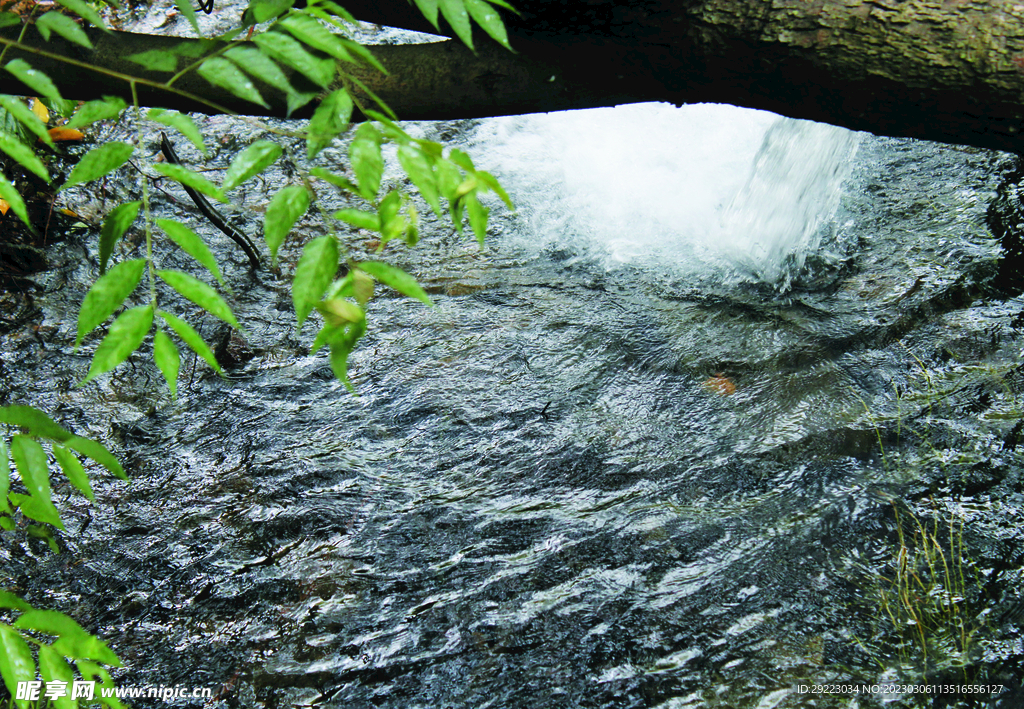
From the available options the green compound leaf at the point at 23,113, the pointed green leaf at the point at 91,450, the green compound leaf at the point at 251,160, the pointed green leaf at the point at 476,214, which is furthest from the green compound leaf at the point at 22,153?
the pointed green leaf at the point at 476,214

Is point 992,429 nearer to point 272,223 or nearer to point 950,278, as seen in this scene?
point 950,278

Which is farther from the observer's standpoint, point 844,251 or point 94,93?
point 844,251

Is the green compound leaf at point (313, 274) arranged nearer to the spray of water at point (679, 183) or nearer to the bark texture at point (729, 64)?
the bark texture at point (729, 64)

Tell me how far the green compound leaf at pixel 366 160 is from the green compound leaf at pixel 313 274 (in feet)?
0.32

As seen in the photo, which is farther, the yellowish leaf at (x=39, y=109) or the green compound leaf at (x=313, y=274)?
the yellowish leaf at (x=39, y=109)

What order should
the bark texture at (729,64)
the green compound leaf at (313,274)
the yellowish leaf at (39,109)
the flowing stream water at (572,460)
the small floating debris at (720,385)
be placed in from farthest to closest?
1. the yellowish leaf at (39,109)
2. the small floating debris at (720,385)
3. the flowing stream water at (572,460)
4. the bark texture at (729,64)
5. the green compound leaf at (313,274)

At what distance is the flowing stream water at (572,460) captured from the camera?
2.28 metres

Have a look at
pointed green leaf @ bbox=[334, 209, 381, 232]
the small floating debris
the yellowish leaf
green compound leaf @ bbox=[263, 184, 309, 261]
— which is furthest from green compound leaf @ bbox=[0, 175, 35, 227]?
the yellowish leaf

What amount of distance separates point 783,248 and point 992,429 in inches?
64.2

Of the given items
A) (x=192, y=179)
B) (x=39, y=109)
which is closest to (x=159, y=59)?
(x=192, y=179)

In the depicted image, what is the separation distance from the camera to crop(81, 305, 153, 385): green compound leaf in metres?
1.11

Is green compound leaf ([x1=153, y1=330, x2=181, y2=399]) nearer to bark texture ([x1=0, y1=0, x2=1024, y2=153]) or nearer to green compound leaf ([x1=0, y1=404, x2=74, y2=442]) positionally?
green compound leaf ([x1=0, y1=404, x2=74, y2=442])

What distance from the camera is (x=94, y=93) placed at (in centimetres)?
217

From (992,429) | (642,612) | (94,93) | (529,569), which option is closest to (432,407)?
(529,569)
